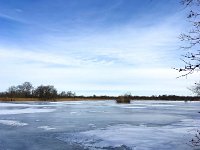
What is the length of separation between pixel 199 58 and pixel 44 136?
8.56 meters

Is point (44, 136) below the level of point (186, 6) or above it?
below

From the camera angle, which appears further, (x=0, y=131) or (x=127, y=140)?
(x=0, y=131)

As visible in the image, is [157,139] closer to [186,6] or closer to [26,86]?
[186,6]

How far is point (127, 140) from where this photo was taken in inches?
415

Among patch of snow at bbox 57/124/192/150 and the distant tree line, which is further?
the distant tree line

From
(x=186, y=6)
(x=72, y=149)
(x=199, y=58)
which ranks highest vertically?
(x=186, y=6)

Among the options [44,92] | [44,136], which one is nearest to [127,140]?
[44,136]

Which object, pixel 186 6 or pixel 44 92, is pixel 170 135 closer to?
pixel 186 6

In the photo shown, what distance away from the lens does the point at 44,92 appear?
91.4 m

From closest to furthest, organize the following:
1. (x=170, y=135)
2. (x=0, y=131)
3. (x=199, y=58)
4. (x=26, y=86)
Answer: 1. (x=199, y=58)
2. (x=170, y=135)
3. (x=0, y=131)
4. (x=26, y=86)

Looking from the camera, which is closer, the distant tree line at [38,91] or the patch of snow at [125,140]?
the patch of snow at [125,140]

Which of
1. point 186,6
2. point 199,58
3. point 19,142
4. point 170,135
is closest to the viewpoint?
point 186,6

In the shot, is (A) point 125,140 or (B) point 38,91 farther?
(B) point 38,91

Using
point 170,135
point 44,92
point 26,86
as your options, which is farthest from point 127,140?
point 26,86
